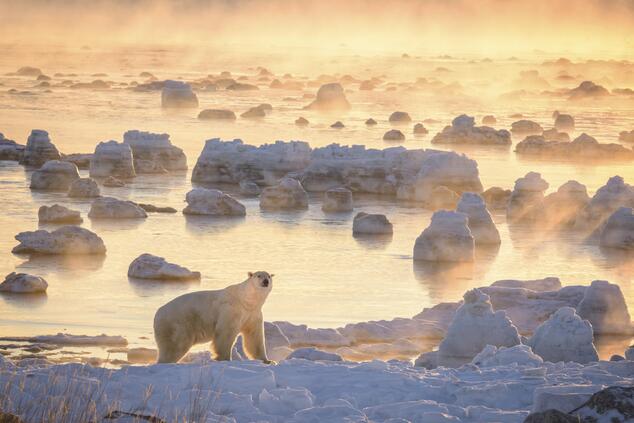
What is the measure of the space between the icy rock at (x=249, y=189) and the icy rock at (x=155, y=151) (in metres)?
7.47

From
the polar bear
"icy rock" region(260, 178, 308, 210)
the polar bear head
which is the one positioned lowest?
the polar bear

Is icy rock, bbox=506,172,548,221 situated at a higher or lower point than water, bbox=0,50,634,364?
higher

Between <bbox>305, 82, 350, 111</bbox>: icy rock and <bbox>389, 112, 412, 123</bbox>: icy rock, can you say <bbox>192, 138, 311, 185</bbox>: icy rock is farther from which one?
<bbox>305, 82, 350, 111</bbox>: icy rock

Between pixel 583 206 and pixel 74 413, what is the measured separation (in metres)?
33.4

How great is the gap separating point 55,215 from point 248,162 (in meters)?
13.4

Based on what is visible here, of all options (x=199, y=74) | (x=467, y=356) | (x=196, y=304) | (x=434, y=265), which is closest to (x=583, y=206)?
(x=434, y=265)

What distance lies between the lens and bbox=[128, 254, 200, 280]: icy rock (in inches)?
1168

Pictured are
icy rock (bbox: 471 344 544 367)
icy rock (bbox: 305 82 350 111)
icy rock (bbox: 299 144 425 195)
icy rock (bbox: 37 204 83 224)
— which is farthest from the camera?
icy rock (bbox: 305 82 350 111)

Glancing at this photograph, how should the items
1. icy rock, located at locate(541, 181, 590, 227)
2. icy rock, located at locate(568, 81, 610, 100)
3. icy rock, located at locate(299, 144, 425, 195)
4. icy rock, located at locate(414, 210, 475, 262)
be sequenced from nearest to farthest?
icy rock, located at locate(414, 210, 475, 262), icy rock, located at locate(541, 181, 590, 227), icy rock, located at locate(299, 144, 425, 195), icy rock, located at locate(568, 81, 610, 100)

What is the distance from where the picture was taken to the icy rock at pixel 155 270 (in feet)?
97.3

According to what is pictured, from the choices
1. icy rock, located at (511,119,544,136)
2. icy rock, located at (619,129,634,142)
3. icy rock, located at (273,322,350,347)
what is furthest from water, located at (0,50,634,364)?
icy rock, located at (511,119,544,136)

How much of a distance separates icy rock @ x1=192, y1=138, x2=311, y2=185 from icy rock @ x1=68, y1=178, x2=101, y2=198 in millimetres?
6899

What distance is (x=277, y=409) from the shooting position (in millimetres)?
11766

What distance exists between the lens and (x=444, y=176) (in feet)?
154
